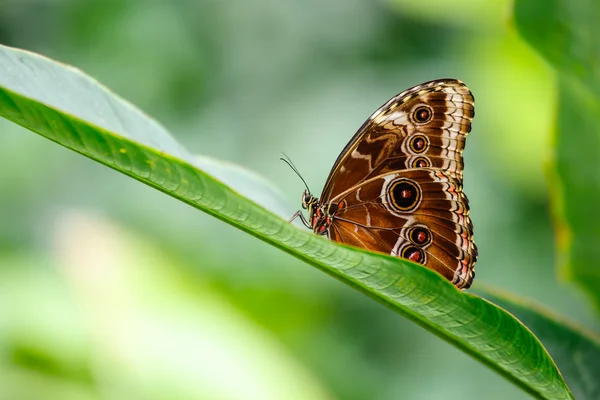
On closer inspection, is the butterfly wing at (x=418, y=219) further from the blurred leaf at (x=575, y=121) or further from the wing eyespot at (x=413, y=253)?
the blurred leaf at (x=575, y=121)

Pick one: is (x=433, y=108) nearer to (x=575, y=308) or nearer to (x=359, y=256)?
(x=359, y=256)

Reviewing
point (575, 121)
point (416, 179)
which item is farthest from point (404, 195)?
point (575, 121)

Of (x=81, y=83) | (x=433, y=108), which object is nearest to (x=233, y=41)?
(x=433, y=108)

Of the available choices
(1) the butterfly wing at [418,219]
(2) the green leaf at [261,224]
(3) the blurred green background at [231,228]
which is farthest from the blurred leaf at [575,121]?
(2) the green leaf at [261,224]

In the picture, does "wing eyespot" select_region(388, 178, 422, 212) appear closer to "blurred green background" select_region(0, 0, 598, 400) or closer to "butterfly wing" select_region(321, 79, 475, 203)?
"butterfly wing" select_region(321, 79, 475, 203)

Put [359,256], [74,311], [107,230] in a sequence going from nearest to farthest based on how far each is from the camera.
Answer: [359,256], [74,311], [107,230]
